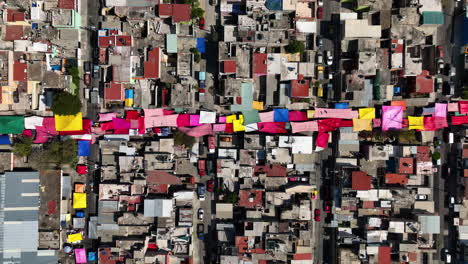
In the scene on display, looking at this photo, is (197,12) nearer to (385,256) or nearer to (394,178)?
(394,178)

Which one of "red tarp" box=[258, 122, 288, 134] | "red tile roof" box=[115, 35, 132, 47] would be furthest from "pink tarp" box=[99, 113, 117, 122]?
"red tarp" box=[258, 122, 288, 134]

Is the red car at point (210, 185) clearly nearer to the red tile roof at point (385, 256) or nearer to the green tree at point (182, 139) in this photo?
the green tree at point (182, 139)

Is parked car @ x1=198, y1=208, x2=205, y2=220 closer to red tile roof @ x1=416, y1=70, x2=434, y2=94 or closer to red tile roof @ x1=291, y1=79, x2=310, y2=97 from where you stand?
red tile roof @ x1=291, y1=79, x2=310, y2=97

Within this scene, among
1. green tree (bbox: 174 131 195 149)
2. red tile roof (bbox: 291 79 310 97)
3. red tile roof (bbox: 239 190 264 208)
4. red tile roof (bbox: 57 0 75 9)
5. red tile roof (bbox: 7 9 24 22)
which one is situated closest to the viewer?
red tile roof (bbox: 57 0 75 9)

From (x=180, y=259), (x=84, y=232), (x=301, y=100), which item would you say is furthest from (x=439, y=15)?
(x=84, y=232)

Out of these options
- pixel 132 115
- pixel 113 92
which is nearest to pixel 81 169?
pixel 132 115

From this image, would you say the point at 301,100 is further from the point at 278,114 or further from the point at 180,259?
the point at 180,259
